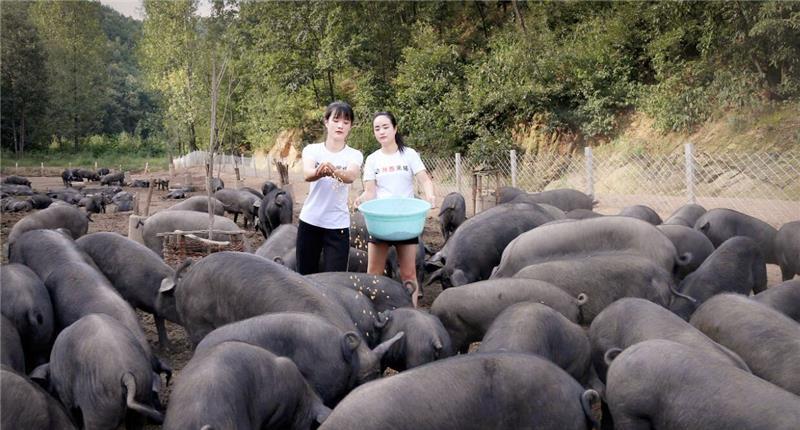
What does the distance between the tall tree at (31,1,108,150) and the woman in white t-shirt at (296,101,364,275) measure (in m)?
49.5

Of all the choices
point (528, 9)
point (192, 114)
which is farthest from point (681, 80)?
point (192, 114)

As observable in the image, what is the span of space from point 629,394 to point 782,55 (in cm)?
1251

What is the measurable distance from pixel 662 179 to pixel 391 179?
32.4 feet

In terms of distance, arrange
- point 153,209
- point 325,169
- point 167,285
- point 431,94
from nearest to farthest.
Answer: point 325,169 < point 167,285 < point 153,209 < point 431,94

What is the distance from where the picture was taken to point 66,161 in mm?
47375

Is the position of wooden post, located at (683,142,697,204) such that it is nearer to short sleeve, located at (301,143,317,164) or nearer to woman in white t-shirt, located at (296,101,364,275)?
woman in white t-shirt, located at (296,101,364,275)

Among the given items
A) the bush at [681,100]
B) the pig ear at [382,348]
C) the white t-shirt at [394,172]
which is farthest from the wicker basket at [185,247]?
the bush at [681,100]

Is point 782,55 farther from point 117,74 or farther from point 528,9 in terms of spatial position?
point 117,74

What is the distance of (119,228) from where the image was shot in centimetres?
1351

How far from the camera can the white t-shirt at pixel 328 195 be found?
5.64 m

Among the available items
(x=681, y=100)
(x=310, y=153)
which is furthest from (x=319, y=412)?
(x=681, y=100)

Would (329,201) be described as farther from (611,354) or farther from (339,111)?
(611,354)

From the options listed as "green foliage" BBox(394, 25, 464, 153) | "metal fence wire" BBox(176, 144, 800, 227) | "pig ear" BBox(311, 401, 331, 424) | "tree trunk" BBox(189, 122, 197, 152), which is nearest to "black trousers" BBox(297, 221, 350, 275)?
"pig ear" BBox(311, 401, 331, 424)

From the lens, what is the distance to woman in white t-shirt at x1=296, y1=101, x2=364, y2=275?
5.53m
